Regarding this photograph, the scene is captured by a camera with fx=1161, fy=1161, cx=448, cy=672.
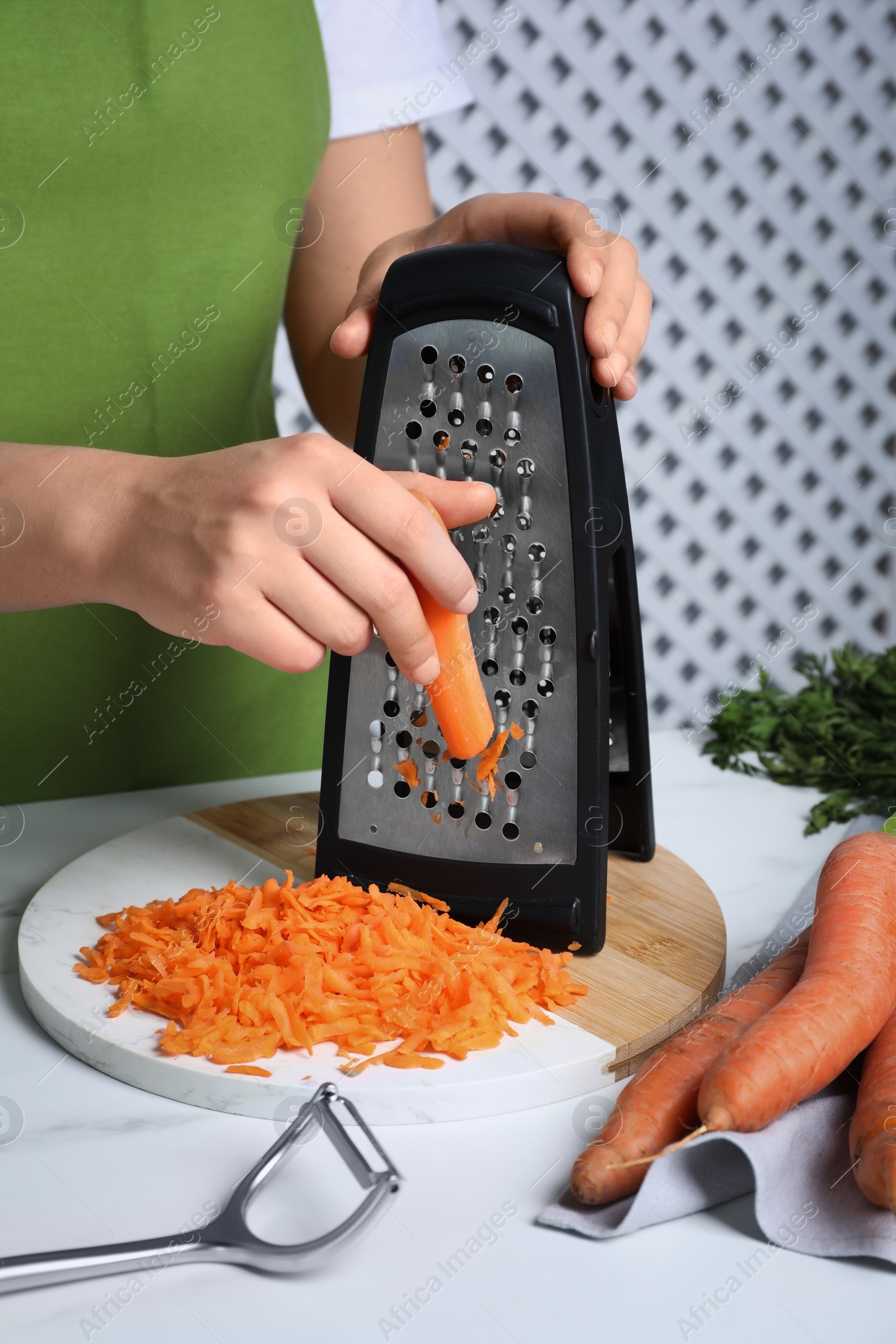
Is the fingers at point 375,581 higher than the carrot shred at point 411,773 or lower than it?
higher

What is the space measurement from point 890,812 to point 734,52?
106 inches

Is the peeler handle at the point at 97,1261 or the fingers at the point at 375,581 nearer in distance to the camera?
the peeler handle at the point at 97,1261

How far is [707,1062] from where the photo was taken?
69 cm

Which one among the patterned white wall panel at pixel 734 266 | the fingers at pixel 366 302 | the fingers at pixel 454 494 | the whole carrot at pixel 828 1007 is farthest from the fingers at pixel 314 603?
the patterned white wall panel at pixel 734 266

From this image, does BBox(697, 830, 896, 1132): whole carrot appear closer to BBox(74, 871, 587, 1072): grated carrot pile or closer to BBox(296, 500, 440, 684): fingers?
BBox(74, 871, 587, 1072): grated carrot pile

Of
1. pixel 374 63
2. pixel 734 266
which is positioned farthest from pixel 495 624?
pixel 734 266

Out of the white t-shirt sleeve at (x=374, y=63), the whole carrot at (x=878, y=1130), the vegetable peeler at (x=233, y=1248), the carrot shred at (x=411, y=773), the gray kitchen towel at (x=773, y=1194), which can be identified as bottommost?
the gray kitchen towel at (x=773, y=1194)

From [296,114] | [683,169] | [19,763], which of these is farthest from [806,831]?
[683,169]

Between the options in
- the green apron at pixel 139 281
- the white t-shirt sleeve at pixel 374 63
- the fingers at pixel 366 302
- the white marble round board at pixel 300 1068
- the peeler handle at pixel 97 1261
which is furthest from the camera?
the white t-shirt sleeve at pixel 374 63

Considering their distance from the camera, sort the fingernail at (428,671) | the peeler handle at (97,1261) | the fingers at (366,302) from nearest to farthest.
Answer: the peeler handle at (97,1261)
the fingernail at (428,671)
the fingers at (366,302)

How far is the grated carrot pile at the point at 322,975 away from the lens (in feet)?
2.42

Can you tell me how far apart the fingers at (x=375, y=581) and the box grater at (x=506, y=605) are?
12 centimetres

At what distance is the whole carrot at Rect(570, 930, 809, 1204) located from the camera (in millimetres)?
614

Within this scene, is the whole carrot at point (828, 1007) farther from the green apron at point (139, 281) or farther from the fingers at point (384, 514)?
the green apron at point (139, 281)
